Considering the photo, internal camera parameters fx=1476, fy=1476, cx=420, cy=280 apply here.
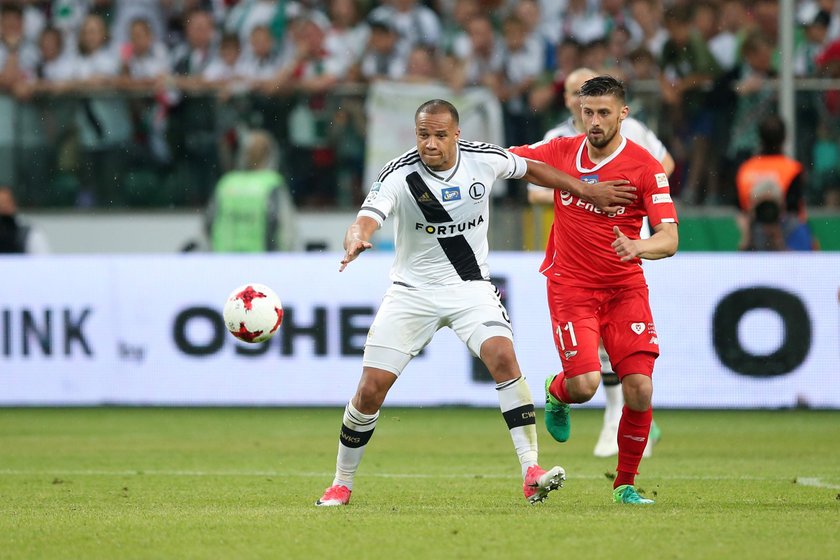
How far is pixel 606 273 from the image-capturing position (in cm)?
802

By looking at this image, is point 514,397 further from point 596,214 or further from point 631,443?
point 596,214

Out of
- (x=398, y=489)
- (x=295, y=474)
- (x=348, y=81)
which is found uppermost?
(x=348, y=81)

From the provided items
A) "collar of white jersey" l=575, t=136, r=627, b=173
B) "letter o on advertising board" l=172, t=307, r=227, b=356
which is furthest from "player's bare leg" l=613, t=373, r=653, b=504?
"letter o on advertising board" l=172, t=307, r=227, b=356

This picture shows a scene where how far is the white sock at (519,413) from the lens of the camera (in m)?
7.76

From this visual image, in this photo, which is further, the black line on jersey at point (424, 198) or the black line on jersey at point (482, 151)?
the black line on jersey at point (482, 151)

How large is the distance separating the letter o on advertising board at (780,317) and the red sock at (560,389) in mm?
5333

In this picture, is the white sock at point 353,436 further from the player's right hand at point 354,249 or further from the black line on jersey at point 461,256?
the player's right hand at point 354,249

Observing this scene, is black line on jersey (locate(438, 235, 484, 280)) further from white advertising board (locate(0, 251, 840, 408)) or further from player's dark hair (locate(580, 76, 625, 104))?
white advertising board (locate(0, 251, 840, 408))

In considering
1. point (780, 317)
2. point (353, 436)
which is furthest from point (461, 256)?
point (780, 317)

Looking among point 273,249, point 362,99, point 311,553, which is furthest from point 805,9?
point 311,553

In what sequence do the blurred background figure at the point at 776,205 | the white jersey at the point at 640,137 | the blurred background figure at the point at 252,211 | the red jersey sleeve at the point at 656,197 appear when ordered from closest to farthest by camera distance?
the red jersey sleeve at the point at 656,197 < the white jersey at the point at 640,137 < the blurred background figure at the point at 776,205 < the blurred background figure at the point at 252,211

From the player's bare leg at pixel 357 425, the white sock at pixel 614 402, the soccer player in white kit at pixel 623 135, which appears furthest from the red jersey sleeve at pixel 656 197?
the white sock at pixel 614 402

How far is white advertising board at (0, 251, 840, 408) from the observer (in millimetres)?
13227

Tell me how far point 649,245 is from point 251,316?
2.17 metres
